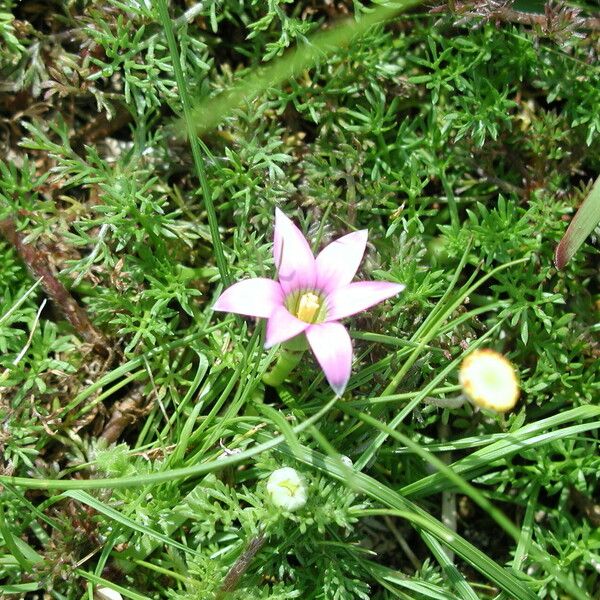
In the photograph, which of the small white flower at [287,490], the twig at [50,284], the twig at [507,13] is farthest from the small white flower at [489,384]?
the twig at [50,284]

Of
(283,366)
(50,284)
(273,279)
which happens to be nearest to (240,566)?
(283,366)

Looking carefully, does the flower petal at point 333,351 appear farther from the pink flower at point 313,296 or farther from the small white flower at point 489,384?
the small white flower at point 489,384

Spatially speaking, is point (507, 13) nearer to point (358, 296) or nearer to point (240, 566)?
point (358, 296)

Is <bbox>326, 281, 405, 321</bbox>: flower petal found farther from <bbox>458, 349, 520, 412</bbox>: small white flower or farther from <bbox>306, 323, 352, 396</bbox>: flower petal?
<bbox>458, 349, 520, 412</bbox>: small white flower

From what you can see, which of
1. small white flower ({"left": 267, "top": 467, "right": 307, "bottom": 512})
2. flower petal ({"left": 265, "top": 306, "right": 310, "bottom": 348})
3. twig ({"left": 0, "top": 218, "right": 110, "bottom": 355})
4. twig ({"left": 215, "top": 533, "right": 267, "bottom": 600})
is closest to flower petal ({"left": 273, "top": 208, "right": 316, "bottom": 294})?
flower petal ({"left": 265, "top": 306, "right": 310, "bottom": 348})

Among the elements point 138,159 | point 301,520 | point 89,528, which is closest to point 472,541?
point 301,520
